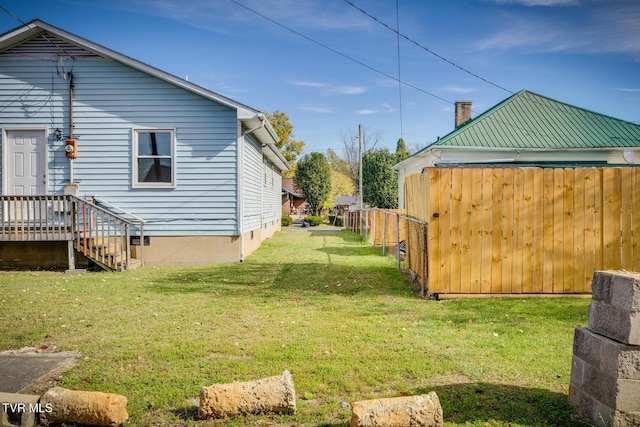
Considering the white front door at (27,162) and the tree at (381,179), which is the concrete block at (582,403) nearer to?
the white front door at (27,162)

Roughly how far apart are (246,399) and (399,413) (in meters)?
1.10

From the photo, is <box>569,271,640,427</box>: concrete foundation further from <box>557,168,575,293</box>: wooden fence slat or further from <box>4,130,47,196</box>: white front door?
<box>4,130,47,196</box>: white front door

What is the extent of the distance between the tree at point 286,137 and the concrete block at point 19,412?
5438cm

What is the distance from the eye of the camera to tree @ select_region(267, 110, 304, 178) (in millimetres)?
57938

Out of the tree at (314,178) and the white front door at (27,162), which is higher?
the tree at (314,178)

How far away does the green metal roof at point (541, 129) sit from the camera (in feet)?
55.1

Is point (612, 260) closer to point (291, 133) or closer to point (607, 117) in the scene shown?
point (607, 117)

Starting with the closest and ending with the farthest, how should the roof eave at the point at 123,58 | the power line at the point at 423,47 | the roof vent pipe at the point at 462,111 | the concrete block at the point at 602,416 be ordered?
the concrete block at the point at 602,416
the power line at the point at 423,47
the roof eave at the point at 123,58
the roof vent pipe at the point at 462,111

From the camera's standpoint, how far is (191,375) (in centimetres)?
409

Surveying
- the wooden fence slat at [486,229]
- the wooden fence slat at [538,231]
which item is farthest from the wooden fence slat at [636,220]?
the wooden fence slat at [486,229]

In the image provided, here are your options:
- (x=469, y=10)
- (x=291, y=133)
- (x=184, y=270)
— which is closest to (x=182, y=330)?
(x=184, y=270)

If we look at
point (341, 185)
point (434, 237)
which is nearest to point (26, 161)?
point (434, 237)

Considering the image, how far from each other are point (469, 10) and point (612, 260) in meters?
9.91

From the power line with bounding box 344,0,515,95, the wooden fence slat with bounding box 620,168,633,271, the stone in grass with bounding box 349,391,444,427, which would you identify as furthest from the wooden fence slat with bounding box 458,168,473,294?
the power line with bounding box 344,0,515,95
